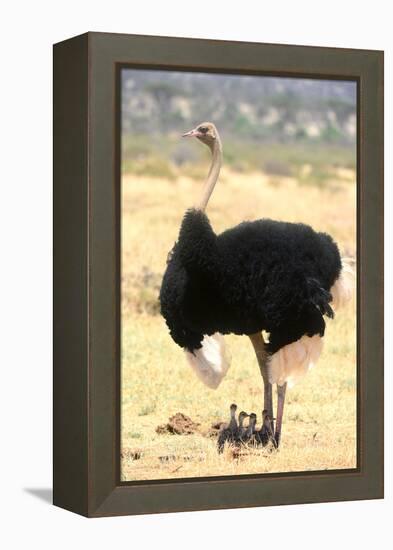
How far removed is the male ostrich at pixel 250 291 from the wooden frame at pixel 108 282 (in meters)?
0.41

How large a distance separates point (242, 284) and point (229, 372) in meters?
0.65

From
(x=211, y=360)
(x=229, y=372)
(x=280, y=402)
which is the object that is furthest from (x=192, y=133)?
(x=280, y=402)

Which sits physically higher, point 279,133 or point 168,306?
point 279,133

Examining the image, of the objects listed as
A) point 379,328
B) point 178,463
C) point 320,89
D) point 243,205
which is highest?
point 320,89

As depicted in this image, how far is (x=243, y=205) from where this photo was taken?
1248 cm

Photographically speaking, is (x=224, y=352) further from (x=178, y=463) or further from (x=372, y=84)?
(x=372, y=84)

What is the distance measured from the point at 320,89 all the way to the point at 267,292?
4.82 feet

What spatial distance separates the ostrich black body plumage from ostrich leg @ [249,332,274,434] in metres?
0.08

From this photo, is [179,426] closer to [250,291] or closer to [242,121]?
[250,291]

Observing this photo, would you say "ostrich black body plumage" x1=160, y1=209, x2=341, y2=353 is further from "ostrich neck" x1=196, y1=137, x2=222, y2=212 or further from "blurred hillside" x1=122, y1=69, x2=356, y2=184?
"blurred hillside" x1=122, y1=69, x2=356, y2=184

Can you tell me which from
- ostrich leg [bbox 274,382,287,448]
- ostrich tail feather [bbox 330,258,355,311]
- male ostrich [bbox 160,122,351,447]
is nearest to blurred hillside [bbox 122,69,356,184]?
male ostrich [bbox 160,122,351,447]

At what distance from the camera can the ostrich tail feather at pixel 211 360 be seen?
12.3 meters

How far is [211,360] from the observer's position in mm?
12383

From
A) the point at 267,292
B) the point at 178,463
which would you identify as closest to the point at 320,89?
the point at 267,292
